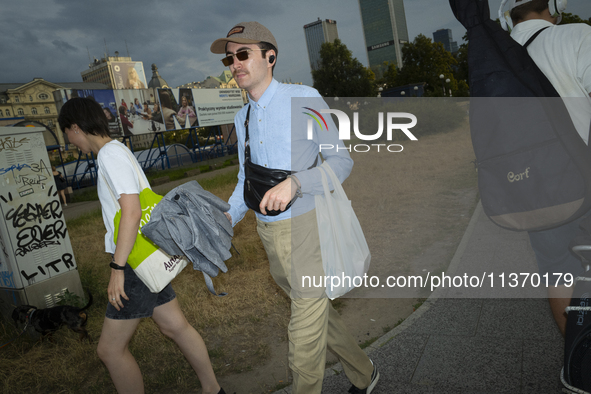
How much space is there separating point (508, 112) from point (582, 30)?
441 mm

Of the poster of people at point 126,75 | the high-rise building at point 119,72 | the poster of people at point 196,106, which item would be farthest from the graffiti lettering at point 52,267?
the poster of people at point 126,75

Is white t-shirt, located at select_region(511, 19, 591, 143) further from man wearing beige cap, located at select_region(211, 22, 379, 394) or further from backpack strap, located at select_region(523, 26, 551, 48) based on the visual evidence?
man wearing beige cap, located at select_region(211, 22, 379, 394)

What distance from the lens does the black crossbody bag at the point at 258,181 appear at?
221cm

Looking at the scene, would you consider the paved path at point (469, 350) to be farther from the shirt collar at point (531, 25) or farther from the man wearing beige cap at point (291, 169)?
the shirt collar at point (531, 25)

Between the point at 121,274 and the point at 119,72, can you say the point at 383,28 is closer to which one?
the point at 119,72

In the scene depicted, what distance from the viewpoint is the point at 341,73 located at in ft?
177

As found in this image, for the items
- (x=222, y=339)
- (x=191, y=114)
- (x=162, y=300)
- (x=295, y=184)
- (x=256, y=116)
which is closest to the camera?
(x=295, y=184)

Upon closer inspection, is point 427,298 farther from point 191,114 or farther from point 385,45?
point 385,45

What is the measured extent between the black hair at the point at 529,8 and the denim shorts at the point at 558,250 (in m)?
0.97

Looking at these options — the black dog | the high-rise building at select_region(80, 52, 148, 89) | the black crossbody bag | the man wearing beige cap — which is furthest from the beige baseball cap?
the high-rise building at select_region(80, 52, 148, 89)

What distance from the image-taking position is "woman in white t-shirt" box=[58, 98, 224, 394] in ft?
7.67

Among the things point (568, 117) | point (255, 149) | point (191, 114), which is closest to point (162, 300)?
point (255, 149)

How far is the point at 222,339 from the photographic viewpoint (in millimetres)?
3979

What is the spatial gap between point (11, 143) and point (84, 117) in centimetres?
271
